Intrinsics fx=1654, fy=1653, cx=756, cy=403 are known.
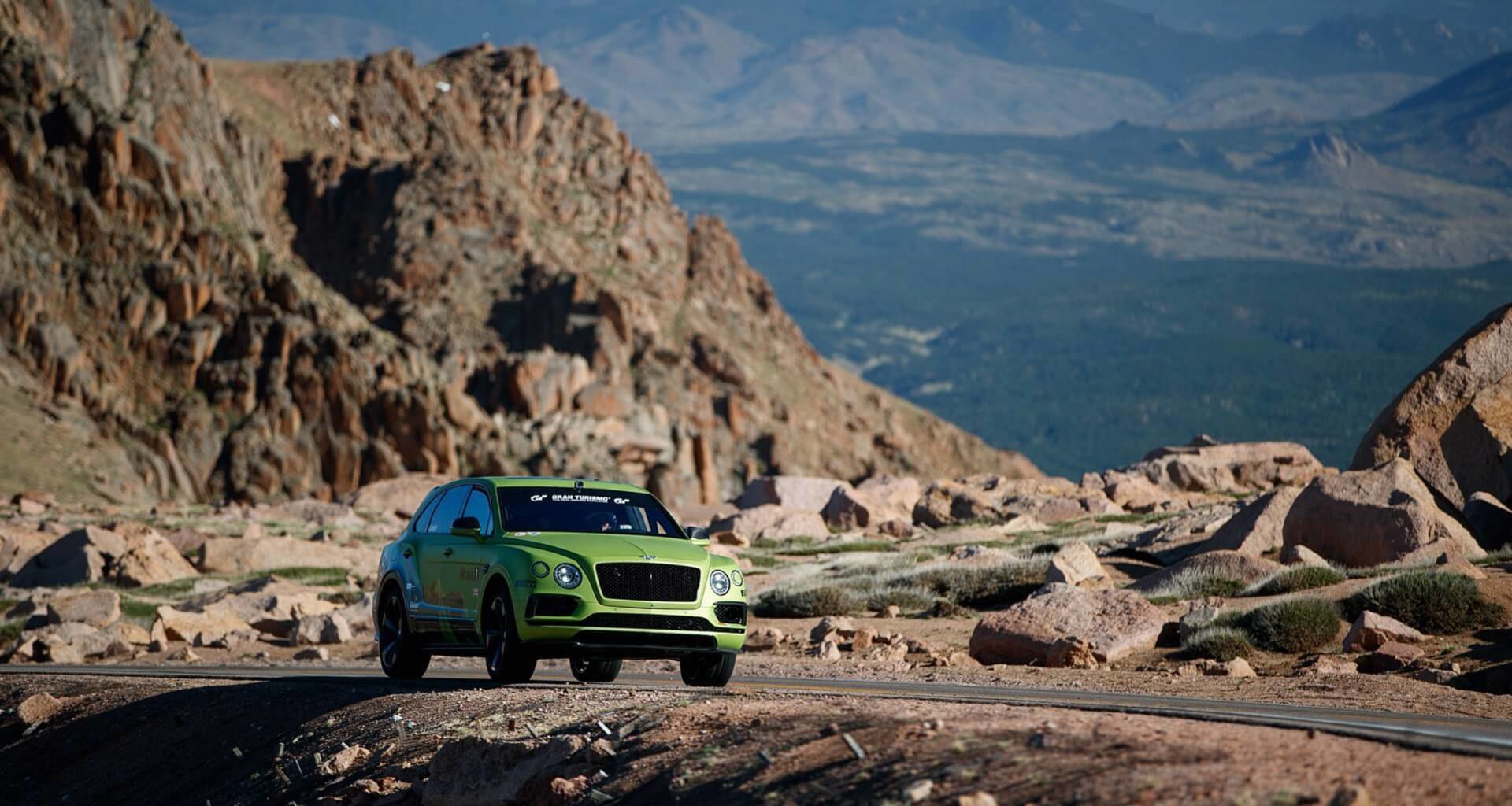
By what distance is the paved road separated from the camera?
1030 cm

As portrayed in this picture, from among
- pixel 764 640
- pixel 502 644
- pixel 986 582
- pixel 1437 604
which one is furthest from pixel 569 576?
pixel 986 582

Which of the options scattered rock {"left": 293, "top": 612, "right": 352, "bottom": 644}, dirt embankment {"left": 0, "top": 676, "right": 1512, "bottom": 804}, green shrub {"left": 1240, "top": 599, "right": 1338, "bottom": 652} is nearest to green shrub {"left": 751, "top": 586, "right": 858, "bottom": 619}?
scattered rock {"left": 293, "top": 612, "right": 352, "bottom": 644}

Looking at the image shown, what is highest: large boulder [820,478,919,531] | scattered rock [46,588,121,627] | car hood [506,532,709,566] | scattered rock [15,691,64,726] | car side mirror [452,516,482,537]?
car side mirror [452,516,482,537]

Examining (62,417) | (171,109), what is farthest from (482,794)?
(171,109)

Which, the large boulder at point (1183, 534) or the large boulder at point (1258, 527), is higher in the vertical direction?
the large boulder at point (1258, 527)

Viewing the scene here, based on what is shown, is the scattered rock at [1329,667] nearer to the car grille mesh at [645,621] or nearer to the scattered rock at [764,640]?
the car grille mesh at [645,621]

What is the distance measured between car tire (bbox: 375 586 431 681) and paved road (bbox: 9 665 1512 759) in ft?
0.65

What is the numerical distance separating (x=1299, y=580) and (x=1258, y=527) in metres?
4.54

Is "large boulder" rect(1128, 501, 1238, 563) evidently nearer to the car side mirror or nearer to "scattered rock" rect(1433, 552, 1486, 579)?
"scattered rock" rect(1433, 552, 1486, 579)

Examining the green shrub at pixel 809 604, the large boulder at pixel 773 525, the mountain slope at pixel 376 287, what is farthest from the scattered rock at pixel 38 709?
the mountain slope at pixel 376 287

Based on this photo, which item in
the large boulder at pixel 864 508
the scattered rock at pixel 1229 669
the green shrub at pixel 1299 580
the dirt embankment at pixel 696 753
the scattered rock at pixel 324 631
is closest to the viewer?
the dirt embankment at pixel 696 753

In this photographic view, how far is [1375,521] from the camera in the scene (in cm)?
2588

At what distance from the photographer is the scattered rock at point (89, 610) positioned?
1227 inches

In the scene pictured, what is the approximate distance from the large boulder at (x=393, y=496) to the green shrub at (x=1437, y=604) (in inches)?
2039
